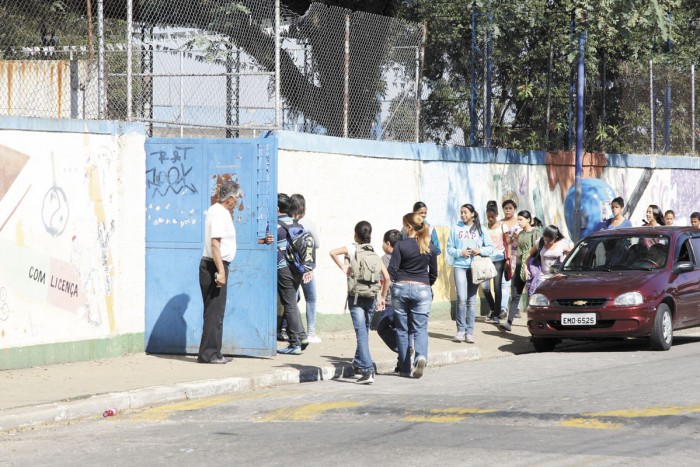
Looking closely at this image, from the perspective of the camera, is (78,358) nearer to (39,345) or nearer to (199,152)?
(39,345)

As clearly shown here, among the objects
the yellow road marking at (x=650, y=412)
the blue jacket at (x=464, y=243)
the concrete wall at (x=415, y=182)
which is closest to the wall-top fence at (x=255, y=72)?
the concrete wall at (x=415, y=182)

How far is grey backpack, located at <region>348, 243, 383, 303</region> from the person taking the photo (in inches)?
480

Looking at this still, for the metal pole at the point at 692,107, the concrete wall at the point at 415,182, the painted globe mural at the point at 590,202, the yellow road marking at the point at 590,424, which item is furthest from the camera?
the metal pole at the point at 692,107

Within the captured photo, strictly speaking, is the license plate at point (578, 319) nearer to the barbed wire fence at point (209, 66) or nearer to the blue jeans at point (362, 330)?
the blue jeans at point (362, 330)

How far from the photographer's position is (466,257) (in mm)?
15984

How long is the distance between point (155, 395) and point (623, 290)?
6519 mm

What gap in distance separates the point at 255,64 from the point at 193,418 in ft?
21.5

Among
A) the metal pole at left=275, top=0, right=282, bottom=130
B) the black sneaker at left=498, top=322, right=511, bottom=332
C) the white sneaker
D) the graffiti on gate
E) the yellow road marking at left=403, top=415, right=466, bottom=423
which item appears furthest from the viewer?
the black sneaker at left=498, top=322, right=511, bottom=332

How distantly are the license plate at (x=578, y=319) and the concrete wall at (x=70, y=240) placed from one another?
5.09 metres

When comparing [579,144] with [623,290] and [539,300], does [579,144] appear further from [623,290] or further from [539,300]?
[623,290]

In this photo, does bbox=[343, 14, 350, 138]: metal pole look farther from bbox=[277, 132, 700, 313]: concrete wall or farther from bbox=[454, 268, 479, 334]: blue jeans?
bbox=[454, 268, 479, 334]: blue jeans

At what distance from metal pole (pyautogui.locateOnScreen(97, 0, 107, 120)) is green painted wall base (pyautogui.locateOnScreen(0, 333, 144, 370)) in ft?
8.19

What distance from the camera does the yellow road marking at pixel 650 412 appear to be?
965 centimetres

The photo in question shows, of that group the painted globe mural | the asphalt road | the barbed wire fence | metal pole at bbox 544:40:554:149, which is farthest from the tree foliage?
the asphalt road
